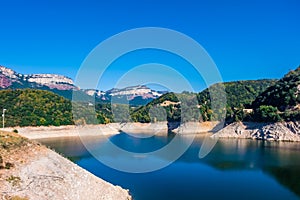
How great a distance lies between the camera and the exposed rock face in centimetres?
6712

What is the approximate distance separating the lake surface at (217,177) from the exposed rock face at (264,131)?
610 inches

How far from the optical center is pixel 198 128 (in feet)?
307

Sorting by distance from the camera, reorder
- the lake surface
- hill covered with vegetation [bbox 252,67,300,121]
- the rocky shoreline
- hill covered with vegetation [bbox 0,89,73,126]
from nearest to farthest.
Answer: the rocky shoreline, the lake surface, hill covered with vegetation [bbox 252,67,300,121], hill covered with vegetation [bbox 0,89,73,126]

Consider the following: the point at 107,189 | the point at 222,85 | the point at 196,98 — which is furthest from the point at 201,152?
the point at 222,85

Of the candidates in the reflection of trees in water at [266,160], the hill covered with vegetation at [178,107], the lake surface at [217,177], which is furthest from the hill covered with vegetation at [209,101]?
the lake surface at [217,177]

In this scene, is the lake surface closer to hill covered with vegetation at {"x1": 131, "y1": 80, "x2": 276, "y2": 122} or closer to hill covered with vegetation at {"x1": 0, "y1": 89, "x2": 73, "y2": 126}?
hill covered with vegetation at {"x1": 0, "y1": 89, "x2": 73, "y2": 126}

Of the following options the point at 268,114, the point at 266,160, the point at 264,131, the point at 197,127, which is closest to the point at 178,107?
the point at 197,127

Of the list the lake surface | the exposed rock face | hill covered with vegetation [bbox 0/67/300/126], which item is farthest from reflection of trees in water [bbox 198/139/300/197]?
hill covered with vegetation [bbox 0/67/300/126]

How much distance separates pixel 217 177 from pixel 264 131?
4071 centimetres

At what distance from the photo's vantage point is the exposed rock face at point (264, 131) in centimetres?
6712

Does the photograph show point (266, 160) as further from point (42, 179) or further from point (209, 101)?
point (209, 101)

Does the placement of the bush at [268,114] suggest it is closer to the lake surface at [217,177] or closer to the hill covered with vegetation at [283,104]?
the hill covered with vegetation at [283,104]

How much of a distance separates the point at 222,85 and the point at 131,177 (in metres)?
98.5

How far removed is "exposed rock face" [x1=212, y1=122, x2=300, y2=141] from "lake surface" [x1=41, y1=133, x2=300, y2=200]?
15.5m
